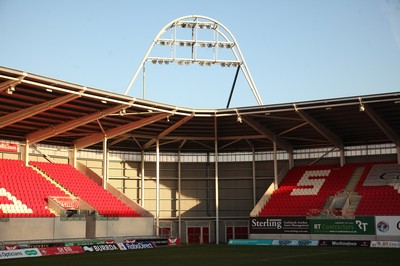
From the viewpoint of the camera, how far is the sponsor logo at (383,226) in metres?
40.9

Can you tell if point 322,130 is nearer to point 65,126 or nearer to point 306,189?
point 306,189

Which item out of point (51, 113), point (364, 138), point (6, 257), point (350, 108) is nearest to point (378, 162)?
point (364, 138)

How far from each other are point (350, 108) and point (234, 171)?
1639 centimetres

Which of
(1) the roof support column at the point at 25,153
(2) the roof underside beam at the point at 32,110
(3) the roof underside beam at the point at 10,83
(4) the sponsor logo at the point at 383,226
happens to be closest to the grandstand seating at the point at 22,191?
(1) the roof support column at the point at 25,153

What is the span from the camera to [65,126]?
4350 centimetres

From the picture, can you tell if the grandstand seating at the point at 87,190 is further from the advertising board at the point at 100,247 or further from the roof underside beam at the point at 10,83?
the roof underside beam at the point at 10,83

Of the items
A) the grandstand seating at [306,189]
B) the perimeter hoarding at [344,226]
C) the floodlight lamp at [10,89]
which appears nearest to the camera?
the floodlight lamp at [10,89]

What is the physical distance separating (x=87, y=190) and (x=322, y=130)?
20.1 meters

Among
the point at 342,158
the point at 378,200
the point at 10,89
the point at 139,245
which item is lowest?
the point at 139,245

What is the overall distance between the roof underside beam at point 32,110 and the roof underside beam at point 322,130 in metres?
16.9

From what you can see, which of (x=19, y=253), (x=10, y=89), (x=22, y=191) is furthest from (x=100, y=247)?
(x=10, y=89)

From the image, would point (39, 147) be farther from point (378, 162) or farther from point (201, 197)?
point (378, 162)

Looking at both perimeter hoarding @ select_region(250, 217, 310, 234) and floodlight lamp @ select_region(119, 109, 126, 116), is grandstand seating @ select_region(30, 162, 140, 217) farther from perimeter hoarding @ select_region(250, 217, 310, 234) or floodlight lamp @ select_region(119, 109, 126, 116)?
perimeter hoarding @ select_region(250, 217, 310, 234)

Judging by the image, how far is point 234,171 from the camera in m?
55.0
